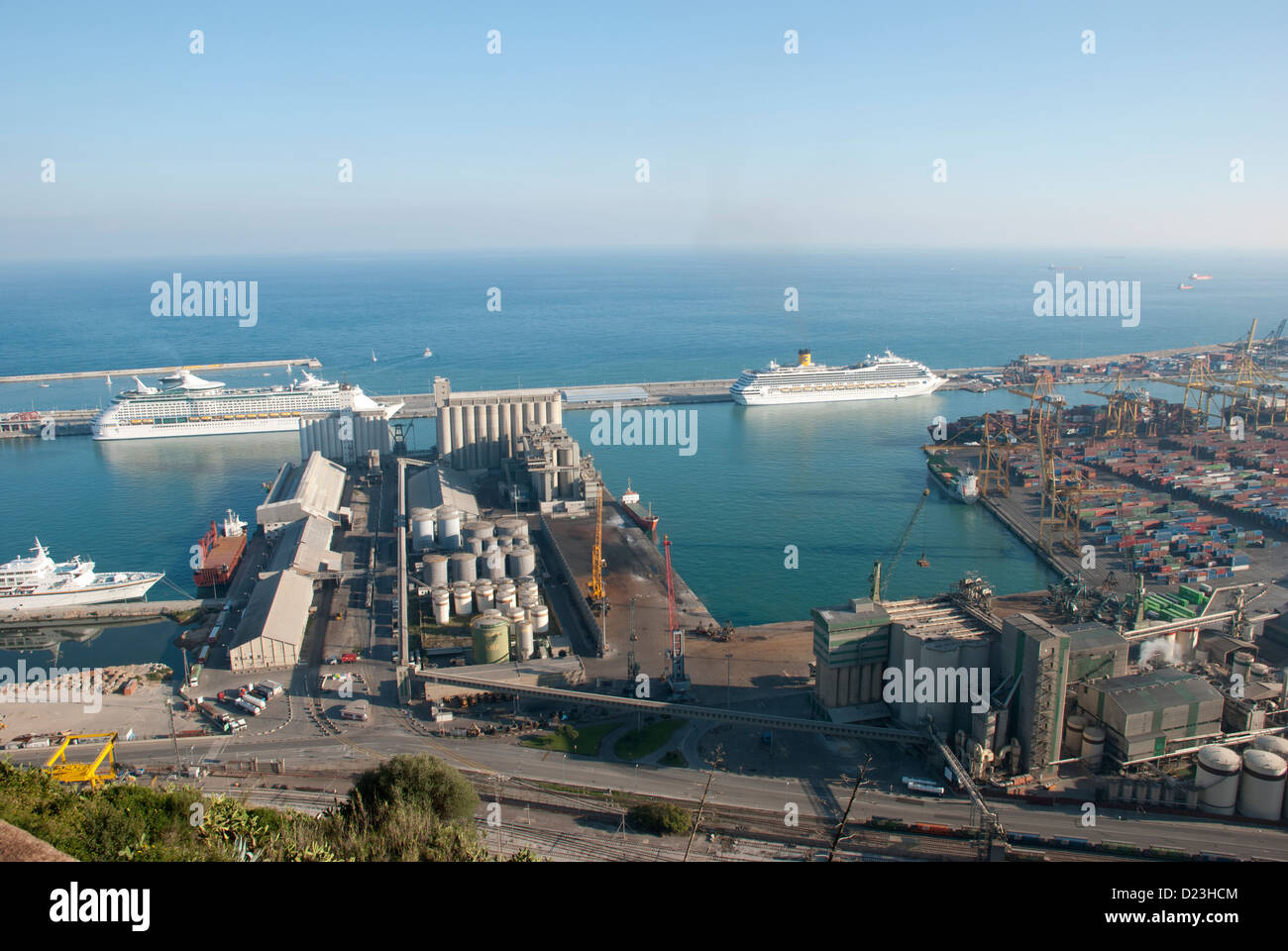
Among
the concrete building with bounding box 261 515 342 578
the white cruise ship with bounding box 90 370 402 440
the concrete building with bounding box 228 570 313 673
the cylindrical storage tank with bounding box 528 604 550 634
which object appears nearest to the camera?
the concrete building with bounding box 228 570 313 673

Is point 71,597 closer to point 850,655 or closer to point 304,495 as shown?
point 304,495

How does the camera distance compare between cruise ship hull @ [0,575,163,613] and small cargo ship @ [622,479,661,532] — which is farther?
small cargo ship @ [622,479,661,532]

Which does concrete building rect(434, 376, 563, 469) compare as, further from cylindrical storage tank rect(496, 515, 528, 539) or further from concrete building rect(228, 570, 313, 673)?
concrete building rect(228, 570, 313, 673)

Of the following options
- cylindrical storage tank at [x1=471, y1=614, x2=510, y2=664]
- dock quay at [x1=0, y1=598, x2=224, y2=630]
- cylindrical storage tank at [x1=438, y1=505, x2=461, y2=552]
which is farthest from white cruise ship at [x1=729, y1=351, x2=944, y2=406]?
cylindrical storage tank at [x1=471, y1=614, x2=510, y2=664]

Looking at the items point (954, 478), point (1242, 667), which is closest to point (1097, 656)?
point (1242, 667)

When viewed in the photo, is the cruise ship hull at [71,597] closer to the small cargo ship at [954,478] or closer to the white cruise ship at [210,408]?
the white cruise ship at [210,408]

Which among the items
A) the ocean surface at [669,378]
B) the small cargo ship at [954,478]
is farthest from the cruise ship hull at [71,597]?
the small cargo ship at [954,478]
